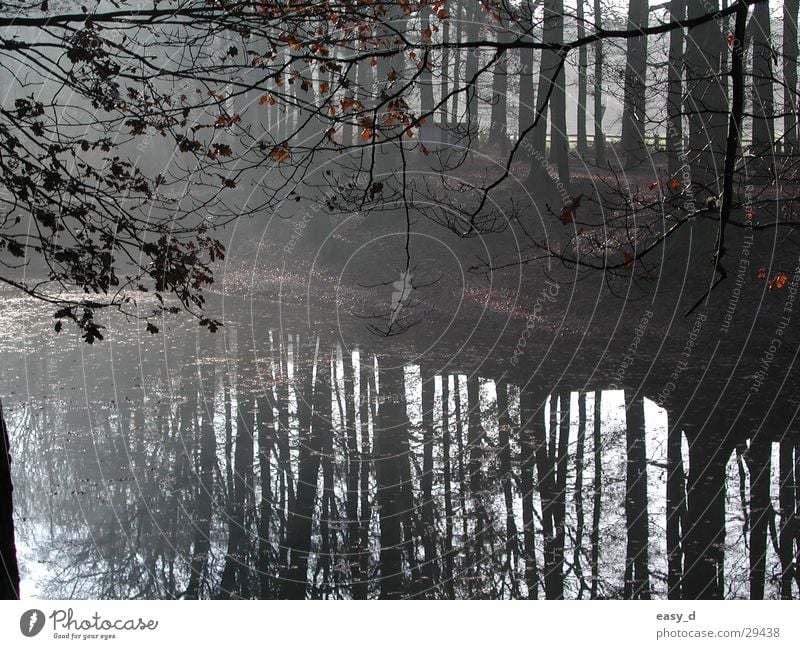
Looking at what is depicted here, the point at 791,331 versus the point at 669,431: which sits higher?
the point at 791,331

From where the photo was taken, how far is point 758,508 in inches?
293

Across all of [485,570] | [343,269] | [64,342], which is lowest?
[485,570]

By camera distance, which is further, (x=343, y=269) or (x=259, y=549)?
(x=343, y=269)

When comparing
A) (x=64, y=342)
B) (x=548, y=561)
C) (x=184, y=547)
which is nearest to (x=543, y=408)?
(x=548, y=561)

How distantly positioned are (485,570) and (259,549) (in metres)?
1.78

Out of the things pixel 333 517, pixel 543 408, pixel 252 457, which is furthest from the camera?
pixel 543 408

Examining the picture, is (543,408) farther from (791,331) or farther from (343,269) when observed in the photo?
(343,269)

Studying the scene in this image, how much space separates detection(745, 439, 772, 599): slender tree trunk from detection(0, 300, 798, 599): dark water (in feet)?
0.20

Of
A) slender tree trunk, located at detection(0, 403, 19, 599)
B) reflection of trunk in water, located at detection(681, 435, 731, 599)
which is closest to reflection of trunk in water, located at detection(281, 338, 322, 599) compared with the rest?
slender tree trunk, located at detection(0, 403, 19, 599)

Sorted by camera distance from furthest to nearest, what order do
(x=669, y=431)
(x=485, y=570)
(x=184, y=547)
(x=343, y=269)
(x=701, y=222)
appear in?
(x=343, y=269), (x=701, y=222), (x=669, y=431), (x=184, y=547), (x=485, y=570)

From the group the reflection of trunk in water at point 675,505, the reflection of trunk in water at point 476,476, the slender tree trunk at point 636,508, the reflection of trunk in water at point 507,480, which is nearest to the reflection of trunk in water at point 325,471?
the reflection of trunk in water at point 476,476

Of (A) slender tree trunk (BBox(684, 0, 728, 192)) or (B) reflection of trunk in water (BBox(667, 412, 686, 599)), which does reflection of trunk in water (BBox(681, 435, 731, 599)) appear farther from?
(A) slender tree trunk (BBox(684, 0, 728, 192))

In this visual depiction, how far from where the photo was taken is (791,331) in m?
13.3

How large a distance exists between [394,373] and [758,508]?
6724 mm
